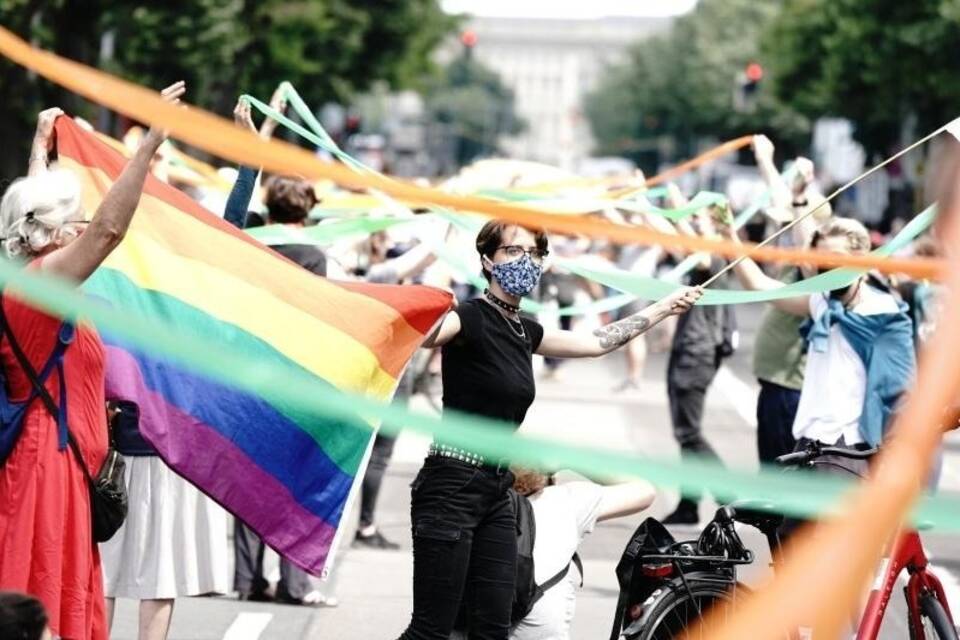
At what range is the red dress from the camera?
532 cm

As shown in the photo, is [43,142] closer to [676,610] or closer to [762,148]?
[676,610]

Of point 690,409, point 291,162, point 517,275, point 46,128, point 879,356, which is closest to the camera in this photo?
point 291,162

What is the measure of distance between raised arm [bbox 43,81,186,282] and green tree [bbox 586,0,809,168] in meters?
64.2

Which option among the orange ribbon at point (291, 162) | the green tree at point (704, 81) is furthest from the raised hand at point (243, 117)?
the green tree at point (704, 81)

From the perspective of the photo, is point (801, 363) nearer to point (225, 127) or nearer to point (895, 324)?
point (895, 324)

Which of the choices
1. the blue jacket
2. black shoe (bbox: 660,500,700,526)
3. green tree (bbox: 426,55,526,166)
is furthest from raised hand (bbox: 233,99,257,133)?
green tree (bbox: 426,55,526,166)

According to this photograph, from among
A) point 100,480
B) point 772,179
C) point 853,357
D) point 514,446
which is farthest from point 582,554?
point 514,446

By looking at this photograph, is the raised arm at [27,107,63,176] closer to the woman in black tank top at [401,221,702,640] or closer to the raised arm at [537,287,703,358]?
the woman in black tank top at [401,221,702,640]

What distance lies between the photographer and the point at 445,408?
19.9 feet

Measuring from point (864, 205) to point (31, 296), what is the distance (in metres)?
52.0

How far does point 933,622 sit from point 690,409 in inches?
223

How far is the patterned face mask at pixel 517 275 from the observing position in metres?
6.14

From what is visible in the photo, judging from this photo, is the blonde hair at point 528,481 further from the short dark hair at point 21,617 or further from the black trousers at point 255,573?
the black trousers at point 255,573

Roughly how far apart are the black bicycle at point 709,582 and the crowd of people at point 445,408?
235mm
